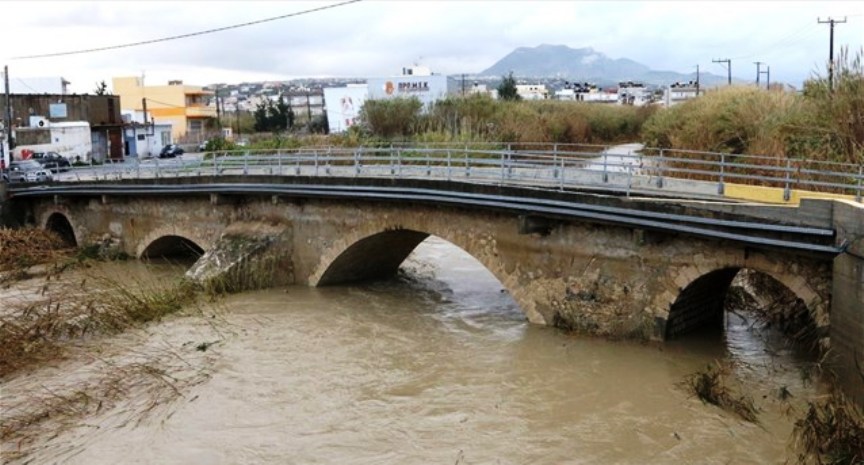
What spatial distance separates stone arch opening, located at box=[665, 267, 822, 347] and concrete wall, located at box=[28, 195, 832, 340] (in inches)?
2.4

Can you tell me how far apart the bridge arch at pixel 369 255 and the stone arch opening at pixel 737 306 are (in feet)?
16.4

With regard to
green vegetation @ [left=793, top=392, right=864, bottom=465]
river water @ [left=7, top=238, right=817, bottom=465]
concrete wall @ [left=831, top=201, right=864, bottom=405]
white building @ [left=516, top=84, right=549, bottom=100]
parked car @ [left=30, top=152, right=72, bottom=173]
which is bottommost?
river water @ [left=7, top=238, right=817, bottom=465]

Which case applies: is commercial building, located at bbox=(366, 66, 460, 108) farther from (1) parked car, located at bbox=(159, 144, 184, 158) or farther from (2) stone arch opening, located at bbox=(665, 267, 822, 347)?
(2) stone arch opening, located at bbox=(665, 267, 822, 347)

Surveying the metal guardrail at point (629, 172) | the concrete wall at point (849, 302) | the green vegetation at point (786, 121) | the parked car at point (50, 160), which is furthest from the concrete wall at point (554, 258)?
the parked car at point (50, 160)

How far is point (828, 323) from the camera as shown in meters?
12.3

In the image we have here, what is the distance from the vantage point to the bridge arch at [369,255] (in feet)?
68.0

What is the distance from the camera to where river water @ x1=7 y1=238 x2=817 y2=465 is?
1165 cm

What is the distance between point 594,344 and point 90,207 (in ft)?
73.5

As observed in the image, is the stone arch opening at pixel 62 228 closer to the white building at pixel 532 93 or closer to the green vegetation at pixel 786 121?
the green vegetation at pixel 786 121

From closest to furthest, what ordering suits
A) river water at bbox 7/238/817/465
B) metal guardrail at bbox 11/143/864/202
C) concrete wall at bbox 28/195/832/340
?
river water at bbox 7/238/817/465
concrete wall at bbox 28/195/832/340
metal guardrail at bbox 11/143/864/202

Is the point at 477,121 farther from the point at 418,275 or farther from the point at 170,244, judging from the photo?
the point at 418,275

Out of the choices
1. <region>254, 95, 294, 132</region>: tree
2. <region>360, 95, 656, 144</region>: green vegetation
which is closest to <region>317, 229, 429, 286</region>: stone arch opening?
<region>360, 95, 656, 144</region>: green vegetation

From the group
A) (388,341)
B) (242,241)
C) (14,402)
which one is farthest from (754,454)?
(242,241)

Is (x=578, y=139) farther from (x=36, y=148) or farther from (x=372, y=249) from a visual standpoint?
(x=36, y=148)
